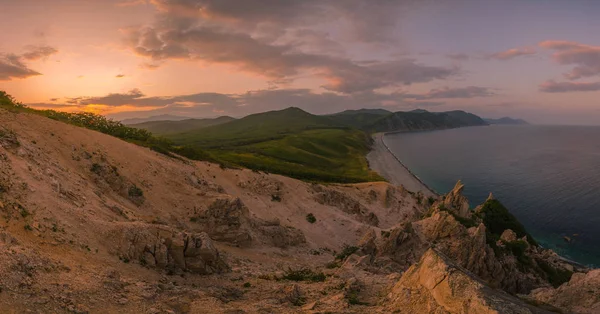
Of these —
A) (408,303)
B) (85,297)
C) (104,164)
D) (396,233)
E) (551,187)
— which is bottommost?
(551,187)

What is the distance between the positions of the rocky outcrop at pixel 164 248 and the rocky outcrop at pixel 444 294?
1287cm

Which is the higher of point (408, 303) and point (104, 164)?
point (104, 164)

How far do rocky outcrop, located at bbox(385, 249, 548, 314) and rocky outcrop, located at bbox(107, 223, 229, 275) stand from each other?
12874 millimetres

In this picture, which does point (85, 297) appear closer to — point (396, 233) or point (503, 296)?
point (503, 296)

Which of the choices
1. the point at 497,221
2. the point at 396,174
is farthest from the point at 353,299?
the point at 396,174

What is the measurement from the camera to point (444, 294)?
15.2 metres

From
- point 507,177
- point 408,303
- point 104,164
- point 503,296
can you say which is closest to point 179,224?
point 104,164

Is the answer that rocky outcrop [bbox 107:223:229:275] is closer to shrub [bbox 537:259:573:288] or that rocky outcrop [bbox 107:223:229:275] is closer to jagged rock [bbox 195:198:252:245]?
jagged rock [bbox 195:198:252:245]

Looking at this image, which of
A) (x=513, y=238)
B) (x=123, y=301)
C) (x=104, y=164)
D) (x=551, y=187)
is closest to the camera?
(x=123, y=301)

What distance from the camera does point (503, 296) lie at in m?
14.5

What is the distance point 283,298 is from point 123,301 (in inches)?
324

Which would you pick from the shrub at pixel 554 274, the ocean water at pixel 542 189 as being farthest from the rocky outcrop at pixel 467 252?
the ocean water at pixel 542 189

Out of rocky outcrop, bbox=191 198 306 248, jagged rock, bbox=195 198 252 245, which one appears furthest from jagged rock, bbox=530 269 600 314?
jagged rock, bbox=195 198 252 245

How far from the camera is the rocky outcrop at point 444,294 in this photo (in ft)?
44.8
